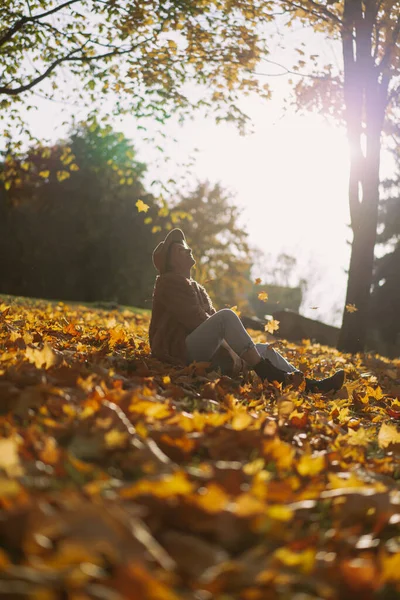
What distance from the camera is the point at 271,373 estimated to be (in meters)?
4.38

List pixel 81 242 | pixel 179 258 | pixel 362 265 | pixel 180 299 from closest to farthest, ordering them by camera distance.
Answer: pixel 180 299 → pixel 179 258 → pixel 362 265 → pixel 81 242

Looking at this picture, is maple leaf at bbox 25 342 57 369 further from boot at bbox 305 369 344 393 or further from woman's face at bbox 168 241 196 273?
boot at bbox 305 369 344 393

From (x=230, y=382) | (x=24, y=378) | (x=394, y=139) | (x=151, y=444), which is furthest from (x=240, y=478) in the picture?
(x=394, y=139)

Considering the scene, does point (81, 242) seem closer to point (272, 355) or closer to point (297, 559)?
point (272, 355)

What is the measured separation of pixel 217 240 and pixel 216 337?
2521cm

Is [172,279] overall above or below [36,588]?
above

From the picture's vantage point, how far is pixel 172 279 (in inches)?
177

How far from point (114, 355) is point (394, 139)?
35.0 ft

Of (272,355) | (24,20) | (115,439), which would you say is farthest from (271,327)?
(24,20)

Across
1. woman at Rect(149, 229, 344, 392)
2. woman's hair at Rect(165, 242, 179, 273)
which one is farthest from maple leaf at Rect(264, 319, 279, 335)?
woman's hair at Rect(165, 242, 179, 273)

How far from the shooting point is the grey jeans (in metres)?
4.33

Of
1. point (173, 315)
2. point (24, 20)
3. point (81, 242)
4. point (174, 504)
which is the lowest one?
point (174, 504)

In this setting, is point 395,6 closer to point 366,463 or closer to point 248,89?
point 248,89

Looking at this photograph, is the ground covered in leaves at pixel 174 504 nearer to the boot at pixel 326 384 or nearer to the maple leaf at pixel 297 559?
the maple leaf at pixel 297 559
